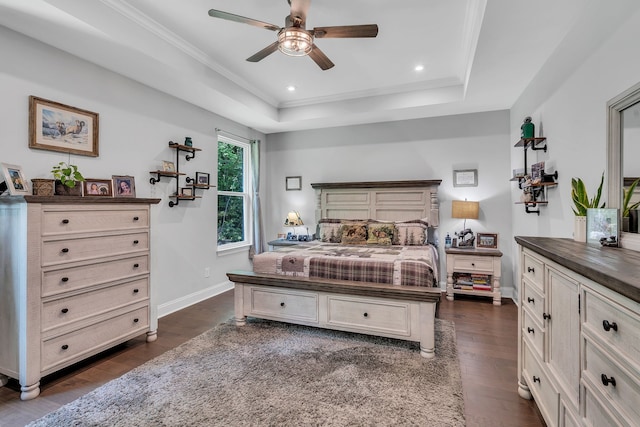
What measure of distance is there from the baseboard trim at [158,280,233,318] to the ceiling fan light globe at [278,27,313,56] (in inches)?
119

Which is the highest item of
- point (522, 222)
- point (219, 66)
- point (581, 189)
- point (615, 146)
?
point (219, 66)

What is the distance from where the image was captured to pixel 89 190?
2.73 m

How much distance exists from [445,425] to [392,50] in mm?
3155

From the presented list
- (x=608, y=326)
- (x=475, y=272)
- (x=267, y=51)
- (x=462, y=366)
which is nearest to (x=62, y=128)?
(x=267, y=51)

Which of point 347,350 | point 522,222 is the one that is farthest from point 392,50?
point 347,350

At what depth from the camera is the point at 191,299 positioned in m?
3.95

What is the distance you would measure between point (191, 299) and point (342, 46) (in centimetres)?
343

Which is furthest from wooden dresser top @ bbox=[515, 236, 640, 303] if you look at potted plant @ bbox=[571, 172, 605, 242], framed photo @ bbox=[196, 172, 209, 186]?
framed photo @ bbox=[196, 172, 209, 186]

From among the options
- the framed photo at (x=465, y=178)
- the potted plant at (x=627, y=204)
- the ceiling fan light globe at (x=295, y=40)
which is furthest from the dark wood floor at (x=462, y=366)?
the ceiling fan light globe at (x=295, y=40)

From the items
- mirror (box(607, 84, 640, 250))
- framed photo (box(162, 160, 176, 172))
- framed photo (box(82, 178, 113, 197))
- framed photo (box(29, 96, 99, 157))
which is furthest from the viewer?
framed photo (box(162, 160, 176, 172))

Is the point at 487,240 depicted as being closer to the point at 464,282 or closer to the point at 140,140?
the point at 464,282

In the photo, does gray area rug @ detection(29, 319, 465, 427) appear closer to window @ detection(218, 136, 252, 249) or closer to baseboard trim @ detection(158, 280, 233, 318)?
baseboard trim @ detection(158, 280, 233, 318)

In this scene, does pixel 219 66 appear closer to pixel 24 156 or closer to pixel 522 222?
pixel 24 156

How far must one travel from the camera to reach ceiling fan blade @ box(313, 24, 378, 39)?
2152 millimetres
